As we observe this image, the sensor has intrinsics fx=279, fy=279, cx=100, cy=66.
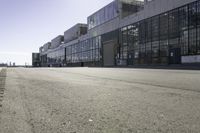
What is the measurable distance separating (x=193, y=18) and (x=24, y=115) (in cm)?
4363

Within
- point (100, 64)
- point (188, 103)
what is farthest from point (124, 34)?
point (188, 103)

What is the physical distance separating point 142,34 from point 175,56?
13.1 m

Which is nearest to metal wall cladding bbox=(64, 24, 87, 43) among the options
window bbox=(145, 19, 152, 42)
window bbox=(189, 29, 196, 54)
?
window bbox=(145, 19, 152, 42)

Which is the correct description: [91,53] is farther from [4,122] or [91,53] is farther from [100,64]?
[4,122]

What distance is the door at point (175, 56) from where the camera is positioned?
47.9 meters

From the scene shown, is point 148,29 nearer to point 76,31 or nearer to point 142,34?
point 142,34

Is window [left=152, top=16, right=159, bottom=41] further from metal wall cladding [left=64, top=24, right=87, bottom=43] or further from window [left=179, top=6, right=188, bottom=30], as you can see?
metal wall cladding [left=64, top=24, right=87, bottom=43]

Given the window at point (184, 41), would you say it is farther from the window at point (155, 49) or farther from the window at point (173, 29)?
the window at point (155, 49)

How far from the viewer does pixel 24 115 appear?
17.3 feet

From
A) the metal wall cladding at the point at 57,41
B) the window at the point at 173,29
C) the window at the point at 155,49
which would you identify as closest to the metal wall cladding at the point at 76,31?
the metal wall cladding at the point at 57,41

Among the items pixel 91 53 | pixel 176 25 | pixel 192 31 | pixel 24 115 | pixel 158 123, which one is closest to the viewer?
pixel 158 123

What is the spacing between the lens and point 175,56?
160ft

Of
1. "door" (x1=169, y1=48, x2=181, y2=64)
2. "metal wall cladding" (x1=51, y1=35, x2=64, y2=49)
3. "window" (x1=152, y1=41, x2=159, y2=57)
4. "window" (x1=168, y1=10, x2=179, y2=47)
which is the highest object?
"metal wall cladding" (x1=51, y1=35, x2=64, y2=49)

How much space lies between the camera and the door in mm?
47912
